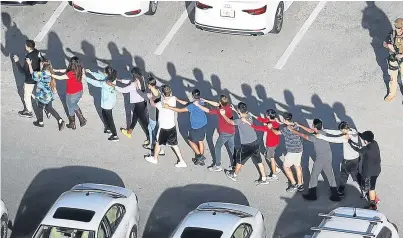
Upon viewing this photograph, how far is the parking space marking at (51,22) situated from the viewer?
2047 cm

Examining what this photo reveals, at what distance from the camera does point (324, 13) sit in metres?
20.4

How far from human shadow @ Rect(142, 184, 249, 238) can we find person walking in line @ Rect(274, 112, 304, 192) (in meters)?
0.90

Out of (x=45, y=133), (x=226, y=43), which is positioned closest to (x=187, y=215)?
(x=45, y=133)

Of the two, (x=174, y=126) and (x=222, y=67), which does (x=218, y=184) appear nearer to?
(x=174, y=126)

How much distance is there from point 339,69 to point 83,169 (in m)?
5.55

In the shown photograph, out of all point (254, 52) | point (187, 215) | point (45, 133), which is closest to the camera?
point (187, 215)

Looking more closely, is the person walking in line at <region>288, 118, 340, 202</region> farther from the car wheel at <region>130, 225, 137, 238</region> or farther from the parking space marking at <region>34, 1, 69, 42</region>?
the parking space marking at <region>34, 1, 69, 42</region>

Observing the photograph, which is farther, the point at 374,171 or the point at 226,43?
the point at 226,43

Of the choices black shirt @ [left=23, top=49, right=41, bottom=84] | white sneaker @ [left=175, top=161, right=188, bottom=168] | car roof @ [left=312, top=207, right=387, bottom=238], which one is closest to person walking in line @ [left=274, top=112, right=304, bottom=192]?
car roof @ [left=312, top=207, right=387, bottom=238]

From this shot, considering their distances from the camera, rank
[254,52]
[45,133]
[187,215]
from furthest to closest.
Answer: [254,52] < [45,133] < [187,215]

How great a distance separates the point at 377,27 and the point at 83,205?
26.5 feet

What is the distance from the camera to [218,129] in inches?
670

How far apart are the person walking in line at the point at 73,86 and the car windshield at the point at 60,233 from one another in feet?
11.7

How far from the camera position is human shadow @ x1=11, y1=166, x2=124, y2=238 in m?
16.6
